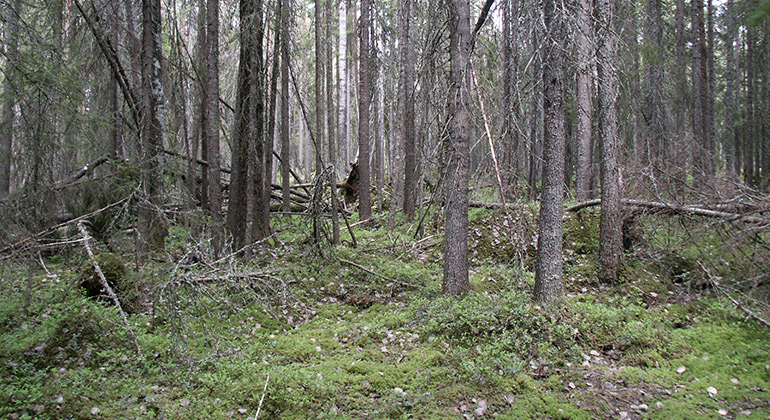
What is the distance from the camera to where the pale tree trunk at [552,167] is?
5.25m

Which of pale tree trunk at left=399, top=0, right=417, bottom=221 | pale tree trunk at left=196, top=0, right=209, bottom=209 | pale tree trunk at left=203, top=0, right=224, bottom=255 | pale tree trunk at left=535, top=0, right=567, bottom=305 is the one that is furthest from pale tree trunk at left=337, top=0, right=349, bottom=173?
pale tree trunk at left=535, top=0, right=567, bottom=305

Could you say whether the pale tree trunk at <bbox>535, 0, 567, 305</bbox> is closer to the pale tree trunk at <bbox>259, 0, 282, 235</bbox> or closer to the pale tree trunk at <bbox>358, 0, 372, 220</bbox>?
the pale tree trunk at <bbox>259, 0, 282, 235</bbox>

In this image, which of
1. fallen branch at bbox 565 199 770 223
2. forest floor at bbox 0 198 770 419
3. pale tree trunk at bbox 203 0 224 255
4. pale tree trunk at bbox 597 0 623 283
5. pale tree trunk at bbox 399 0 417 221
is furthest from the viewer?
pale tree trunk at bbox 399 0 417 221

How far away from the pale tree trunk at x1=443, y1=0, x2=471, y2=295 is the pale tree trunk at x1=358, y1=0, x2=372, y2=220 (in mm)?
5194

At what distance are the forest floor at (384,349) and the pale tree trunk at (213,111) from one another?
0.90 meters

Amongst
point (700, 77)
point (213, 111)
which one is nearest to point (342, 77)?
point (213, 111)

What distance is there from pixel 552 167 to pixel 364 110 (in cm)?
689

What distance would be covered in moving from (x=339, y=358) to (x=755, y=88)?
25.5m

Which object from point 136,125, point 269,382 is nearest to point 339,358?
point 269,382

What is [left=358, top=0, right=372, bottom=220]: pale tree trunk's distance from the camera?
10.8 m

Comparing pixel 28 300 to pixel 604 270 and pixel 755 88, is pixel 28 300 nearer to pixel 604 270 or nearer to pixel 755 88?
pixel 604 270

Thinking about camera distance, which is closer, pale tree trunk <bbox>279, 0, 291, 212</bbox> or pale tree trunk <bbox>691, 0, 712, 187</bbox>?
pale tree trunk <bbox>279, 0, 291, 212</bbox>

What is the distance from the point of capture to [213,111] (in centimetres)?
720

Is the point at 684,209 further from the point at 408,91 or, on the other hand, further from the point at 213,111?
the point at 213,111
